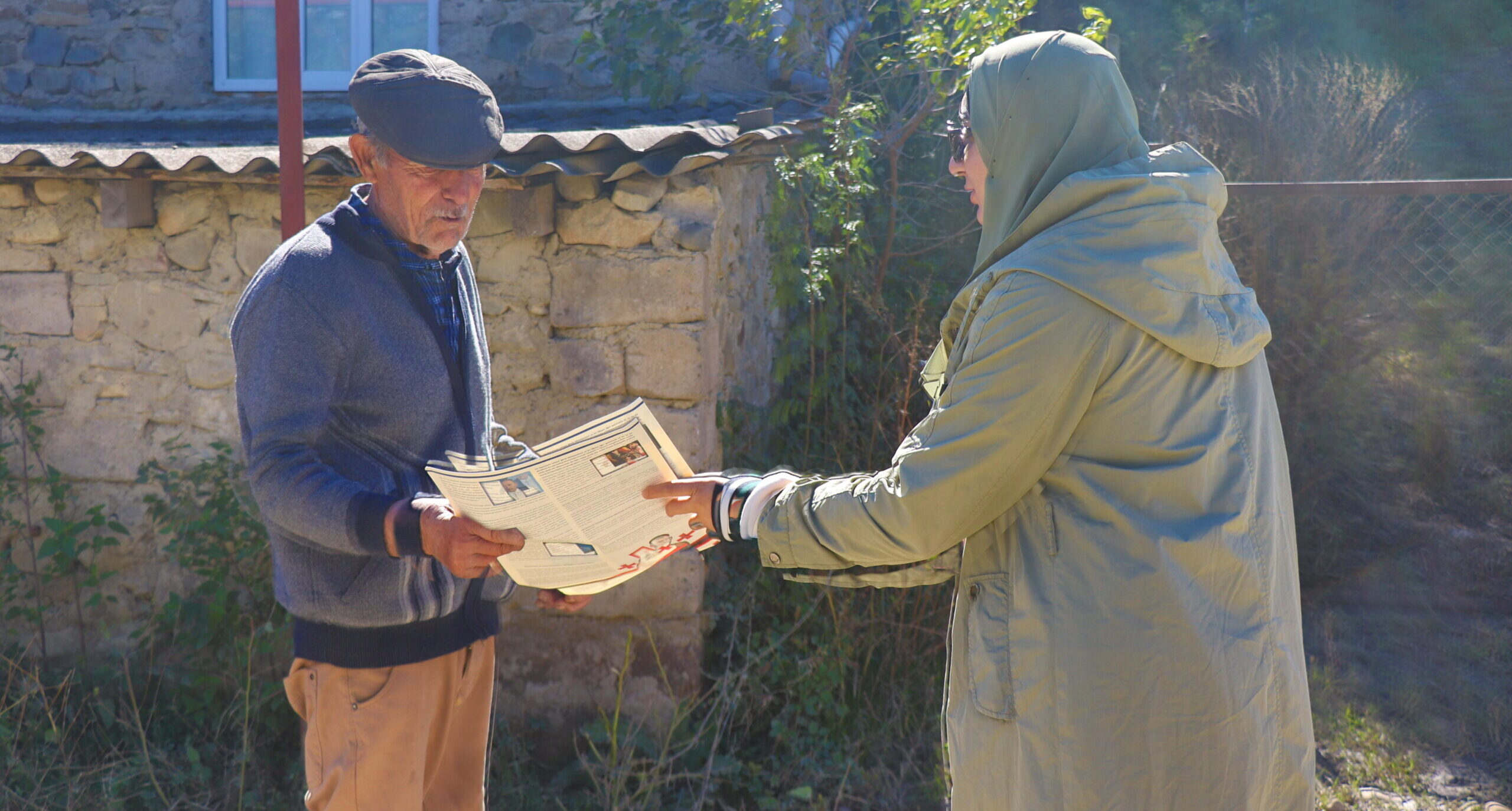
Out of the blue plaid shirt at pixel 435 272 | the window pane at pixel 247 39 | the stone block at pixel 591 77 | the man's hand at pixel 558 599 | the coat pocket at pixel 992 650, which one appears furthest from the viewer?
the window pane at pixel 247 39

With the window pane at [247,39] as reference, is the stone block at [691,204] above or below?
below

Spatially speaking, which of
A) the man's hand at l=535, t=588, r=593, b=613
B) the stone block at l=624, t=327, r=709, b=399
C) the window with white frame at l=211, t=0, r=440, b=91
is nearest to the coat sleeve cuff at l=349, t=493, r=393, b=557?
the man's hand at l=535, t=588, r=593, b=613

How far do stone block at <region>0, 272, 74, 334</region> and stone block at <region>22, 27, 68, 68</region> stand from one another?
2.15 metres

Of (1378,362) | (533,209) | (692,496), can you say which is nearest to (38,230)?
(533,209)

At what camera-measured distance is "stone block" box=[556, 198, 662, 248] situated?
355 centimetres

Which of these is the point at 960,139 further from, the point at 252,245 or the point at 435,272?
the point at 252,245

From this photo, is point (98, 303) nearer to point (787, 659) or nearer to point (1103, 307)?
point (787, 659)

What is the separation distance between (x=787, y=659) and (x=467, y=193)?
7.18 feet

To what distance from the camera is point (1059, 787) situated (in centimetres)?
160

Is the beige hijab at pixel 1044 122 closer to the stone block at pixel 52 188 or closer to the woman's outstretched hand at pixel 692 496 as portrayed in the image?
the woman's outstretched hand at pixel 692 496

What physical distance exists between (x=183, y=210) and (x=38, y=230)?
53cm

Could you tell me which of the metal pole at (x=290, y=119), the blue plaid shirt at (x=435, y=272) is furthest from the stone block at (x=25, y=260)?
the blue plaid shirt at (x=435, y=272)

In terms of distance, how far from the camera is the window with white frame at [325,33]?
5445 mm

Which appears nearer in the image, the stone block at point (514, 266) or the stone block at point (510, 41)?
the stone block at point (514, 266)
